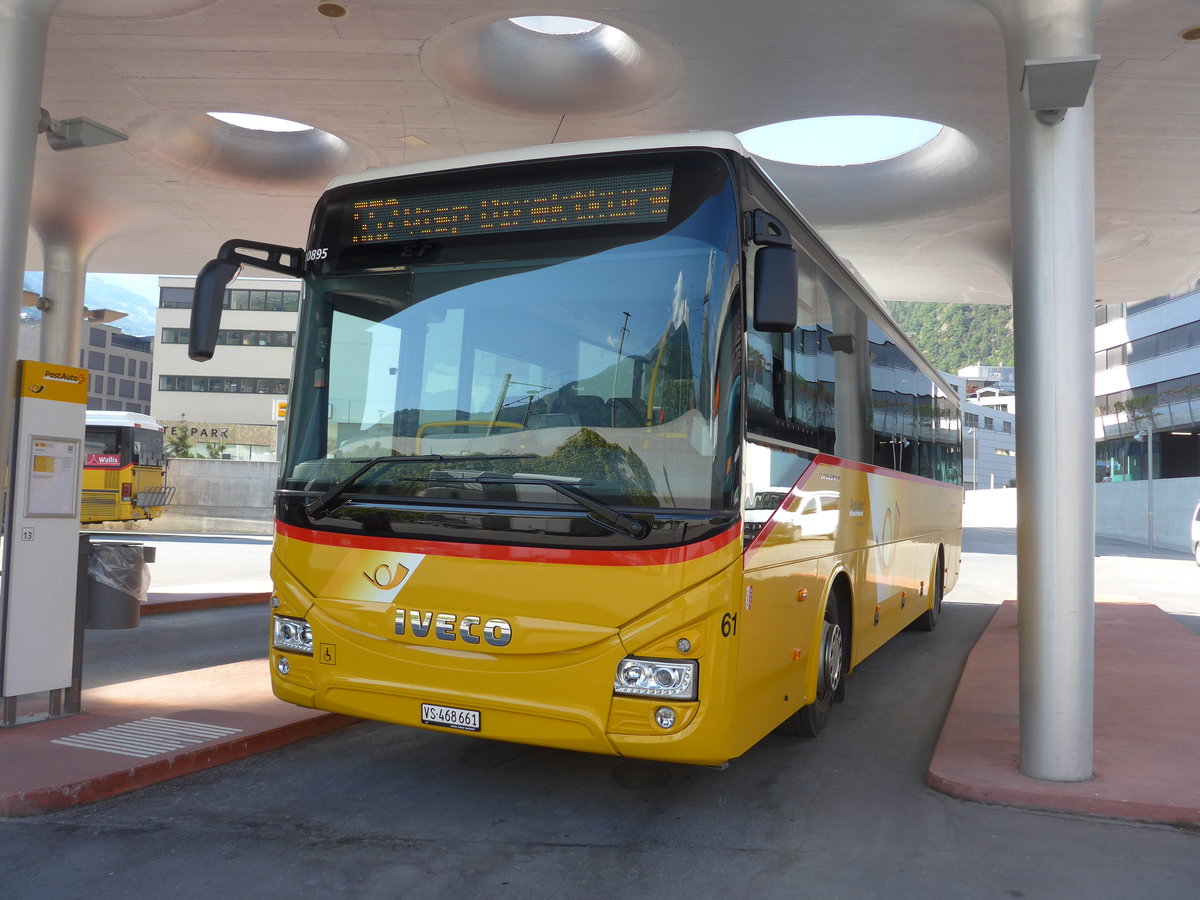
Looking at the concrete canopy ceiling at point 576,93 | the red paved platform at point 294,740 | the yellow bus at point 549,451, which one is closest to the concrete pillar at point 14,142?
the concrete canopy ceiling at point 576,93

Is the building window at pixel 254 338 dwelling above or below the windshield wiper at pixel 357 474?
above

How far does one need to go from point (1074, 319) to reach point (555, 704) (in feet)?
12.1

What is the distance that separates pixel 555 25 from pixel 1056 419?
8.49 metres

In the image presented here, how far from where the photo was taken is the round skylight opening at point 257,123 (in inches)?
587

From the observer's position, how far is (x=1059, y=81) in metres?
5.61

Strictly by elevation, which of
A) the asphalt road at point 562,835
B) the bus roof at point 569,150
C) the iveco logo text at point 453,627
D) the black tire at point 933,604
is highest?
the bus roof at point 569,150

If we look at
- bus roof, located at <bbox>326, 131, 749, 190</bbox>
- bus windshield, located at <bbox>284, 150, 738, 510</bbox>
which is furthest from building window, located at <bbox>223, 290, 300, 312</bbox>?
bus windshield, located at <bbox>284, 150, 738, 510</bbox>

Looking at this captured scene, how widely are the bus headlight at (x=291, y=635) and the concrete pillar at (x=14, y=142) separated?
12.1ft

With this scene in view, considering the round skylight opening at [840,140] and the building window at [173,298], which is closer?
the round skylight opening at [840,140]

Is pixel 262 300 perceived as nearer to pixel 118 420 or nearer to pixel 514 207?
pixel 118 420

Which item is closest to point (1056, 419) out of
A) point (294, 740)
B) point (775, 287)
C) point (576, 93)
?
point (775, 287)

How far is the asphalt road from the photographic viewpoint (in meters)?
4.41

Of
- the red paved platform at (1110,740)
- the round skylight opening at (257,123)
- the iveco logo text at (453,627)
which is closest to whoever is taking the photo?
the iveco logo text at (453,627)

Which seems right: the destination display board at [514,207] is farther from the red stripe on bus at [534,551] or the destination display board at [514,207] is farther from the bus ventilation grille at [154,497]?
the bus ventilation grille at [154,497]
